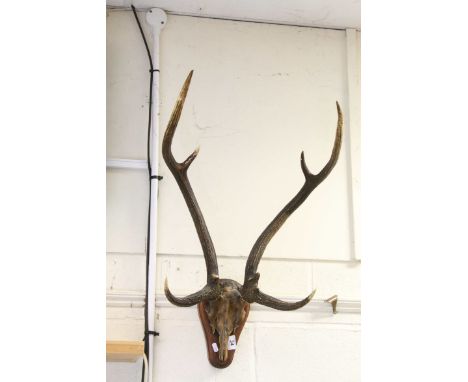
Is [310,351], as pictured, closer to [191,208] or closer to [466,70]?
[191,208]

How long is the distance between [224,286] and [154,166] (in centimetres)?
62

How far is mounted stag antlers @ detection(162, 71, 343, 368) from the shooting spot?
2477 millimetres

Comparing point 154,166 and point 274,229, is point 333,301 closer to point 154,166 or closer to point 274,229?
point 274,229

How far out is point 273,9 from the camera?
10.1 ft

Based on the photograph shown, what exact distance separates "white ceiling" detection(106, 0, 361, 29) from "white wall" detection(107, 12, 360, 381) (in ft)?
0.14

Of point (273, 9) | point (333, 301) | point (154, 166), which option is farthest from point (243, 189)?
point (273, 9)

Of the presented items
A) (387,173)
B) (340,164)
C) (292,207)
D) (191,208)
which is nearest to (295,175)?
(340,164)

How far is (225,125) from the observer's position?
3.01 m

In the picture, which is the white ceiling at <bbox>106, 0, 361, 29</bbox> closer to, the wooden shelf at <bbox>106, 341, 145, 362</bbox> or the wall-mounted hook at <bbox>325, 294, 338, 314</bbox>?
the wall-mounted hook at <bbox>325, 294, 338, 314</bbox>

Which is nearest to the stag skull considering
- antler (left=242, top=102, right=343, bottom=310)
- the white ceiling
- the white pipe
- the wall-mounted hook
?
antler (left=242, top=102, right=343, bottom=310)

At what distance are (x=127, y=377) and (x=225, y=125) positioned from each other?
1.17 metres

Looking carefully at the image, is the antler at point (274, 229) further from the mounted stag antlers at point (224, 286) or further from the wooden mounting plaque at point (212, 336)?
the wooden mounting plaque at point (212, 336)

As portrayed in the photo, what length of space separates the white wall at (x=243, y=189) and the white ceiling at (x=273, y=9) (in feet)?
0.14

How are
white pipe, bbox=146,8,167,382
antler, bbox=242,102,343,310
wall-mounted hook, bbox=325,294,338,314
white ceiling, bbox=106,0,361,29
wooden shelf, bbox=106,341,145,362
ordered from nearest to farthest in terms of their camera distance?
1. wooden shelf, bbox=106,341,145,362
2. antler, bbox=242,102,343,310
3. white pipe, bbox=146,8,167,382
4. wall-mounted hook, bbox=325,294,338,314
5. white ceiling, bbox=106,0,361,29
